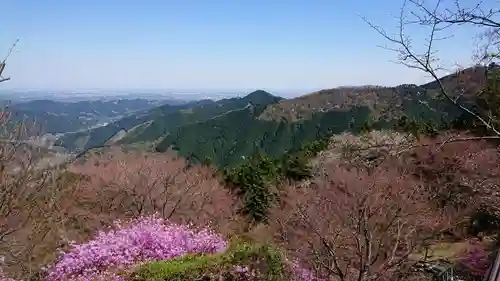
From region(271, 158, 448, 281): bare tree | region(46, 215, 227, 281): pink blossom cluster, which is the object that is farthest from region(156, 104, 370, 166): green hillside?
region(46, 215, 227, 281): pink blossom cluster

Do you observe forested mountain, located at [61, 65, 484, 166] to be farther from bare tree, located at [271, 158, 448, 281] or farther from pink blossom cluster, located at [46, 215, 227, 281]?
pink blossom cluster, located at [46, 215, 227, 281]

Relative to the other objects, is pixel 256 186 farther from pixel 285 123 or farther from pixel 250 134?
pixel 250 134

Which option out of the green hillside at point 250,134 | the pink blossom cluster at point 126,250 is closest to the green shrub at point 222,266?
the pink blossom cluster at point 126,250

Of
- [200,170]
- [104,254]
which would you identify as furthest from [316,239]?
[200,170]

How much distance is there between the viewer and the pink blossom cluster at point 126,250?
1016cm

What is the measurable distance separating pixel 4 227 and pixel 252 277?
170 inches

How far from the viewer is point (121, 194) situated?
21797mm

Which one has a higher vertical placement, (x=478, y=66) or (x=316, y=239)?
(x=478, y=66)

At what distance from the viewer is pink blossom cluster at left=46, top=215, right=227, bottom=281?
1016 cm

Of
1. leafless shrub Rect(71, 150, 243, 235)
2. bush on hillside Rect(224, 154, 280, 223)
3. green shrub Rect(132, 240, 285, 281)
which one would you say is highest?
green shrub Rect(132, 240, 285, 281)

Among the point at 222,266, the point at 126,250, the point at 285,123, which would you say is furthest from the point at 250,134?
the point at 222,266

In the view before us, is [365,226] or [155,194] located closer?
[365,226]

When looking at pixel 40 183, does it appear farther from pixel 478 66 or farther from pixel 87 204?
pixel 87 204

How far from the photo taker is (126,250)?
1086 centimetres
